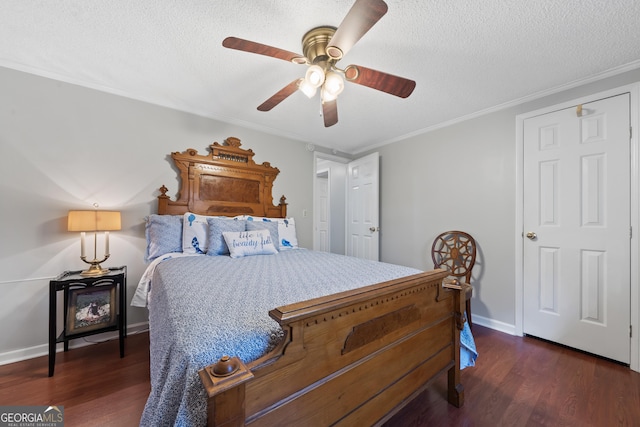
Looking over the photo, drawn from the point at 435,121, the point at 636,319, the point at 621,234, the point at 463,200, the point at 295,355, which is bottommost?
the point at 636,319

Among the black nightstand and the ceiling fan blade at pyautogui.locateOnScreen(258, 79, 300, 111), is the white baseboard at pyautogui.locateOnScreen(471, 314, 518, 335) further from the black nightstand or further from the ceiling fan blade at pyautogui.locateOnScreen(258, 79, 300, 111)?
the black nightstand

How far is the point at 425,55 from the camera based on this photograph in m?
1.79

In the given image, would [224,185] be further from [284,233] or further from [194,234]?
[284,233]

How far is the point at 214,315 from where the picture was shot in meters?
0.88

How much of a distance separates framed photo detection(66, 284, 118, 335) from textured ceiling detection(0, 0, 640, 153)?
1.80m

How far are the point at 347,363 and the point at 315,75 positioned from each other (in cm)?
152

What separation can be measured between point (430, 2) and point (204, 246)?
8.27 feet

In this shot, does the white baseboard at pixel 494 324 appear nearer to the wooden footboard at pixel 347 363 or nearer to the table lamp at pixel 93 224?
the wooden footboard at pixel 347 363

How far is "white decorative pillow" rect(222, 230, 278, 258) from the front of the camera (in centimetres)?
224

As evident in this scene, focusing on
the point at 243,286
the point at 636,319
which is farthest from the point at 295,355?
the point at 636,319

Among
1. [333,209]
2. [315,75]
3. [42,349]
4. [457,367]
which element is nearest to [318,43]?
[315,75]

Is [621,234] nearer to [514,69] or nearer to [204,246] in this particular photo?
[514,69]

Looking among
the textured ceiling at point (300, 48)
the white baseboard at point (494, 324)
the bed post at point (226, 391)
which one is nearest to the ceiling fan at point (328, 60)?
the textured ceiling at point (300, 48)

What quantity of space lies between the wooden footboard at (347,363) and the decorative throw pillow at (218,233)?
171cm
